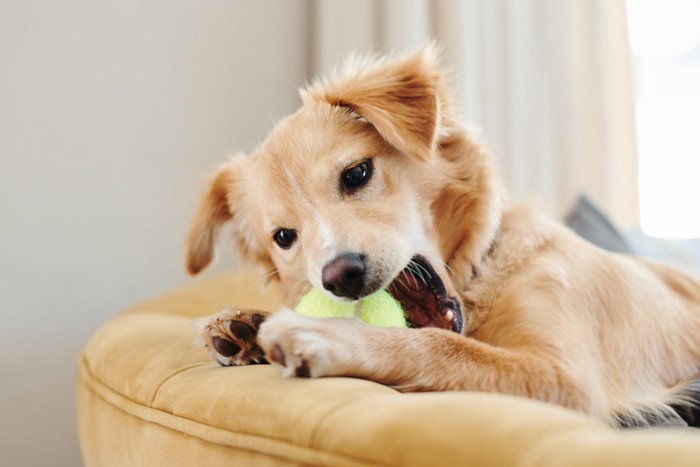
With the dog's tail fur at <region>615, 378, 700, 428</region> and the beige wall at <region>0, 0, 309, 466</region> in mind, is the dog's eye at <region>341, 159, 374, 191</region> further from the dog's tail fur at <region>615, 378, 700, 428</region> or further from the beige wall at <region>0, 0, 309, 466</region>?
the beige wall at <region>0, 0, 309, 466</region>

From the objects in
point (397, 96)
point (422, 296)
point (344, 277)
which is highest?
point (397, 96)

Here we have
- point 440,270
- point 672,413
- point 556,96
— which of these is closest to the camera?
point 672,413

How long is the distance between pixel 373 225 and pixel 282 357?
1.50ft

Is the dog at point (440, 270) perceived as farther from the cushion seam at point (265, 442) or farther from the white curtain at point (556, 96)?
the white curtain at point (556, 96)

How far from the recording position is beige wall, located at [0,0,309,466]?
238 centimetres

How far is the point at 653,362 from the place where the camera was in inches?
61.0

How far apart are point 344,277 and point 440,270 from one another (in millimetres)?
315

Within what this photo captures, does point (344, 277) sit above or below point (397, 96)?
below

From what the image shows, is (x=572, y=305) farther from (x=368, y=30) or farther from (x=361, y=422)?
(x=368, y=30)

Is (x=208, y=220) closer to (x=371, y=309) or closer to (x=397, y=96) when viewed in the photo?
(x=397, y=96)

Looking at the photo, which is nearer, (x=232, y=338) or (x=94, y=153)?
(x=232, y=338)

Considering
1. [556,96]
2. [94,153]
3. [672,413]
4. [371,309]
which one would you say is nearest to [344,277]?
[371,309]

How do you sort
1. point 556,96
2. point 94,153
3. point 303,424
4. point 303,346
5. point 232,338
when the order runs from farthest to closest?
point 556,96, point 94,153, point 232,338, point 303,346, point 303,424

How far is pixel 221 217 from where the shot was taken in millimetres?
1965
